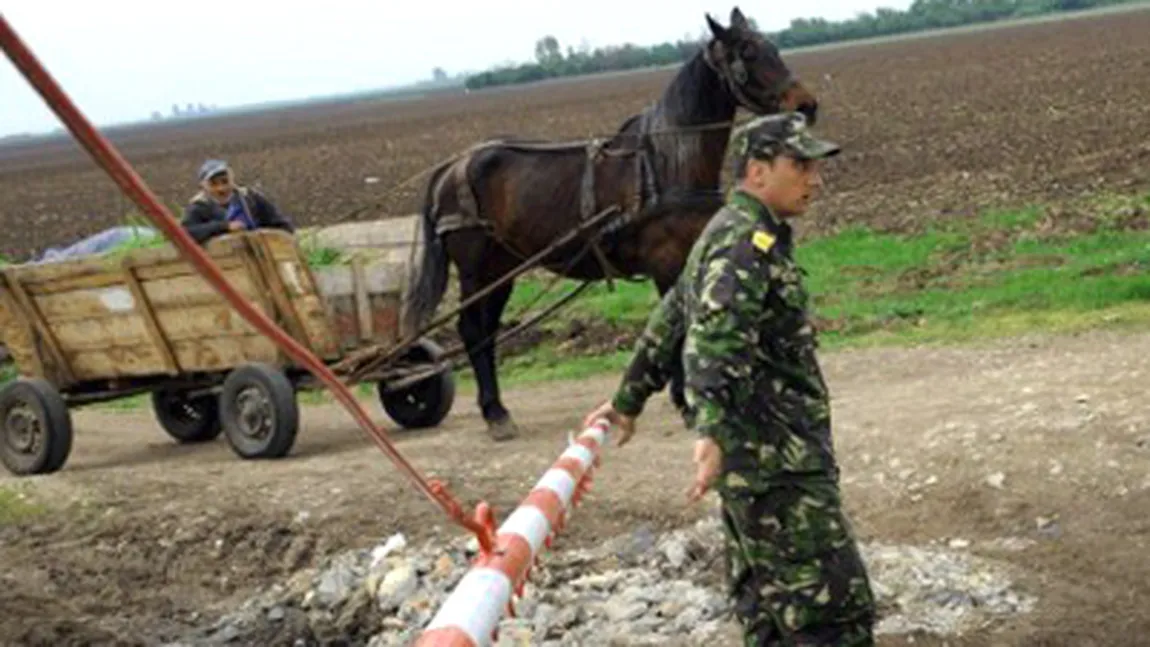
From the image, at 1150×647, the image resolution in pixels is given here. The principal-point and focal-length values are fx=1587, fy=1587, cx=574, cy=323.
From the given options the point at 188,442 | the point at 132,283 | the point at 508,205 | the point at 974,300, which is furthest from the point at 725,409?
the point at 974,300

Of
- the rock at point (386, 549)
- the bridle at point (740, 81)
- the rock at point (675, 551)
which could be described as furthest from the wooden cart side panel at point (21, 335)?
the rock at point (675, 551)

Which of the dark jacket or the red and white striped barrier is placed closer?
the red and white striped barrier

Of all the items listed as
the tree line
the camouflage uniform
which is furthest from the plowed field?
the tree line

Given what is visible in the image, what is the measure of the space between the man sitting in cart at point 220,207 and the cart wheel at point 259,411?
3.01ft

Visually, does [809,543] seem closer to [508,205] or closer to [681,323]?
[681,323]

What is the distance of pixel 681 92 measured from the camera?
9.08m

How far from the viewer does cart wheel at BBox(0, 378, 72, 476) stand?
10.3 m

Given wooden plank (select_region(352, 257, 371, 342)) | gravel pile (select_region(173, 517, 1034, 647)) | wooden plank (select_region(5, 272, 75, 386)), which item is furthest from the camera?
wooden plank (select_region(5, 272, 75, 386))

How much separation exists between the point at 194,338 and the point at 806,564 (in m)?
6.49

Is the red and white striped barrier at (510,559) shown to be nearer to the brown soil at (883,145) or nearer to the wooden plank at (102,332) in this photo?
the brown soil at (883,145)

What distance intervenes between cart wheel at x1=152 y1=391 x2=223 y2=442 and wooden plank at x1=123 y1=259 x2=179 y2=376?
1121 millimetres

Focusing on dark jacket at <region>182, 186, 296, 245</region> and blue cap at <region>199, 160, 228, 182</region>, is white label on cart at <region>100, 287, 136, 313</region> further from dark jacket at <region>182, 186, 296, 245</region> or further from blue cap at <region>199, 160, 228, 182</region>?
blue cap at <region>199, 160, 228, 182</region>

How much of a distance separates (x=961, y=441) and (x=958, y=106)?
99.7 ft

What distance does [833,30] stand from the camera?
143375 millimetres
